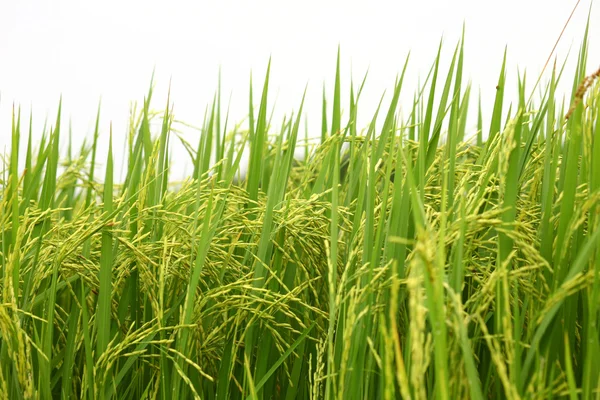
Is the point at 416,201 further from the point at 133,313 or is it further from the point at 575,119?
the point at 133,313

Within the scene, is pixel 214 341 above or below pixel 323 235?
below

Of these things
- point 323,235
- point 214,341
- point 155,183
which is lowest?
point 214,341

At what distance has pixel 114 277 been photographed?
1.76 meters

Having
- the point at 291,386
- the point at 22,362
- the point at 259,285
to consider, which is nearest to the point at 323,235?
the point at 259,285

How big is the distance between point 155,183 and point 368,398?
0.91 m

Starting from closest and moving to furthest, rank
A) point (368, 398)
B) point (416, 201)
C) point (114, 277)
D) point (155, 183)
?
point (416, 201)
point (368, 398)
point (114, 277)
point (155, 183)

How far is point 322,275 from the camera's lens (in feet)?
5.79

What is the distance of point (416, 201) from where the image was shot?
1090mm

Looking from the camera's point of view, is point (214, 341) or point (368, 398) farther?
point (214, 341)

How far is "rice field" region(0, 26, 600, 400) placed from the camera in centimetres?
125

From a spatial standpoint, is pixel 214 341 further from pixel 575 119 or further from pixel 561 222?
pixel 575 119

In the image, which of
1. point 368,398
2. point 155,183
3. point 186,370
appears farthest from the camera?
point 155,183

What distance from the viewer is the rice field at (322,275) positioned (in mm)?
1247

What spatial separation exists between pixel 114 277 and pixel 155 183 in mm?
315
